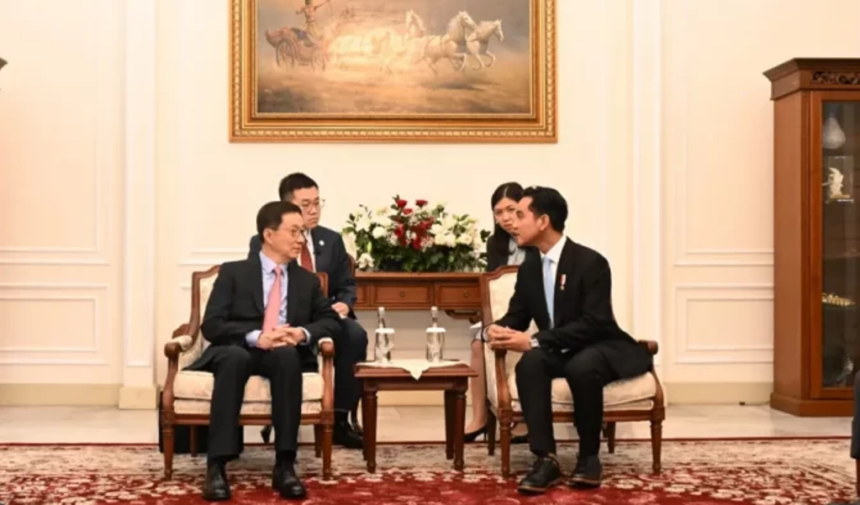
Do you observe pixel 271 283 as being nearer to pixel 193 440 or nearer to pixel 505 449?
pixel 193 440

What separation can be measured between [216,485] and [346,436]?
1.41m

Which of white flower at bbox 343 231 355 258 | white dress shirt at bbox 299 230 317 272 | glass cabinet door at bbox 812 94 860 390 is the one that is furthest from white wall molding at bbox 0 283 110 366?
glass cabinet door at bbox 812 94 860 390

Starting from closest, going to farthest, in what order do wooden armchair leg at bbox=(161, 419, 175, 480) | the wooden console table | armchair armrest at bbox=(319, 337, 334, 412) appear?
wooden armchair leg at bbox=(161, 419, 175, 480)
armchair armrest at bbox=(319, 337, 334, 412)
the wooden console table

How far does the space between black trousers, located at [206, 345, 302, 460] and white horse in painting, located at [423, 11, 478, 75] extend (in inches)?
136

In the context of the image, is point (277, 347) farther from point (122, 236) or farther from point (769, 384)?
point (769, 384)

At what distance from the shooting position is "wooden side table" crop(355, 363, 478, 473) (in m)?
5.28

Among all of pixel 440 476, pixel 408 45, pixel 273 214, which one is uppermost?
pixel 408 45

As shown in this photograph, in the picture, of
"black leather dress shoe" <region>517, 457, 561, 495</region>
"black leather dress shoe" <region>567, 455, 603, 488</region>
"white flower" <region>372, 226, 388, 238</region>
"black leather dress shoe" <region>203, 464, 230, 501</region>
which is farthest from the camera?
"white flower" <region>372, 226, 388, 238</region>

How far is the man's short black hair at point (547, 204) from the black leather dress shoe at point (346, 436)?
1612 millimetres

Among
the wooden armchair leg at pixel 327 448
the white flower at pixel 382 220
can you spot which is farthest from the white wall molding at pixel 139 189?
the wooden armchair leg at pixel 327 448

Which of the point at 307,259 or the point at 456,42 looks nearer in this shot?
the point at 307,259

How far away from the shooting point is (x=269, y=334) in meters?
5.17

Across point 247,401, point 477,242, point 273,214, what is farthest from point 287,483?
point 477,242

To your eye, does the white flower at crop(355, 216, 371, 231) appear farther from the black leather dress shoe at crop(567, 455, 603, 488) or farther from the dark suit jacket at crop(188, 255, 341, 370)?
the black leather dress shoe at crop(567, 455, 603, 488)
